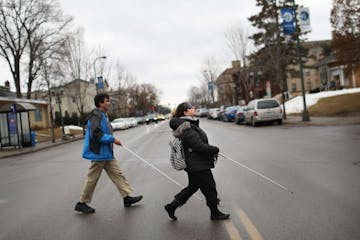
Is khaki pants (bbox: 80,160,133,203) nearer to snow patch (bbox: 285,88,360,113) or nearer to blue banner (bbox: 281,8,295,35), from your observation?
blue banner (bbox: 281,8,295,35)

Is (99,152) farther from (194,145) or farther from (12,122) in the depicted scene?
(12,122)

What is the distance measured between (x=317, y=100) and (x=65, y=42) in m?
28.5

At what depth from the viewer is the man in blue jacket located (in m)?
6.17

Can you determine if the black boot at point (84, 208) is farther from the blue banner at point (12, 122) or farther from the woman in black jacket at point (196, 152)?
the blue banner at point (12, 122)

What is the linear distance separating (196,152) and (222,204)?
1.42 metres

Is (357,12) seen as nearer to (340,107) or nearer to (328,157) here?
(340,107)

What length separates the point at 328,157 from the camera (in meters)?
10.6

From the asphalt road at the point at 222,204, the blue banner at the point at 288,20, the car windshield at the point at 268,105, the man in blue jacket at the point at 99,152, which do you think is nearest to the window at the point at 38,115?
the car windshield at the point at 268,105

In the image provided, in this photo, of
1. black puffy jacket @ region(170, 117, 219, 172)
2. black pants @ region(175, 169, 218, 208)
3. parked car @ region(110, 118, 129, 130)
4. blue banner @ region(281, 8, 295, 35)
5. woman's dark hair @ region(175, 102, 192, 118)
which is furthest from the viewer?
parked car @ region(110, 118, 129, 130)

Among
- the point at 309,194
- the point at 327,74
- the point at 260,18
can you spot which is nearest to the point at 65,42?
the point at 260,18

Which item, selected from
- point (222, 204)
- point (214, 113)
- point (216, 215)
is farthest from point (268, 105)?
point (214, 113)

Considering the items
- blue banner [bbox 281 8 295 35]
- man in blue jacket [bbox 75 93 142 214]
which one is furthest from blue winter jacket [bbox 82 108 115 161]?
blue banner [bbox 281 8 295 35]

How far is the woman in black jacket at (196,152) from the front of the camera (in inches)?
203

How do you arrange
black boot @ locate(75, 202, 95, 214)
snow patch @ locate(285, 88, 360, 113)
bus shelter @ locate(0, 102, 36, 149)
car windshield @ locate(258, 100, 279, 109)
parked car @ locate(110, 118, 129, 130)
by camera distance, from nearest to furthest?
black boot @ locate(75, 202, 95, 214)
bus shelter @ locate(0, 102, 36, 149)
car windshield @ locate(258, 100, 279, 109)
snow patch @ locate(285, 88, 360, 113)
parked car @ locate(110, 118, 129, 130)
